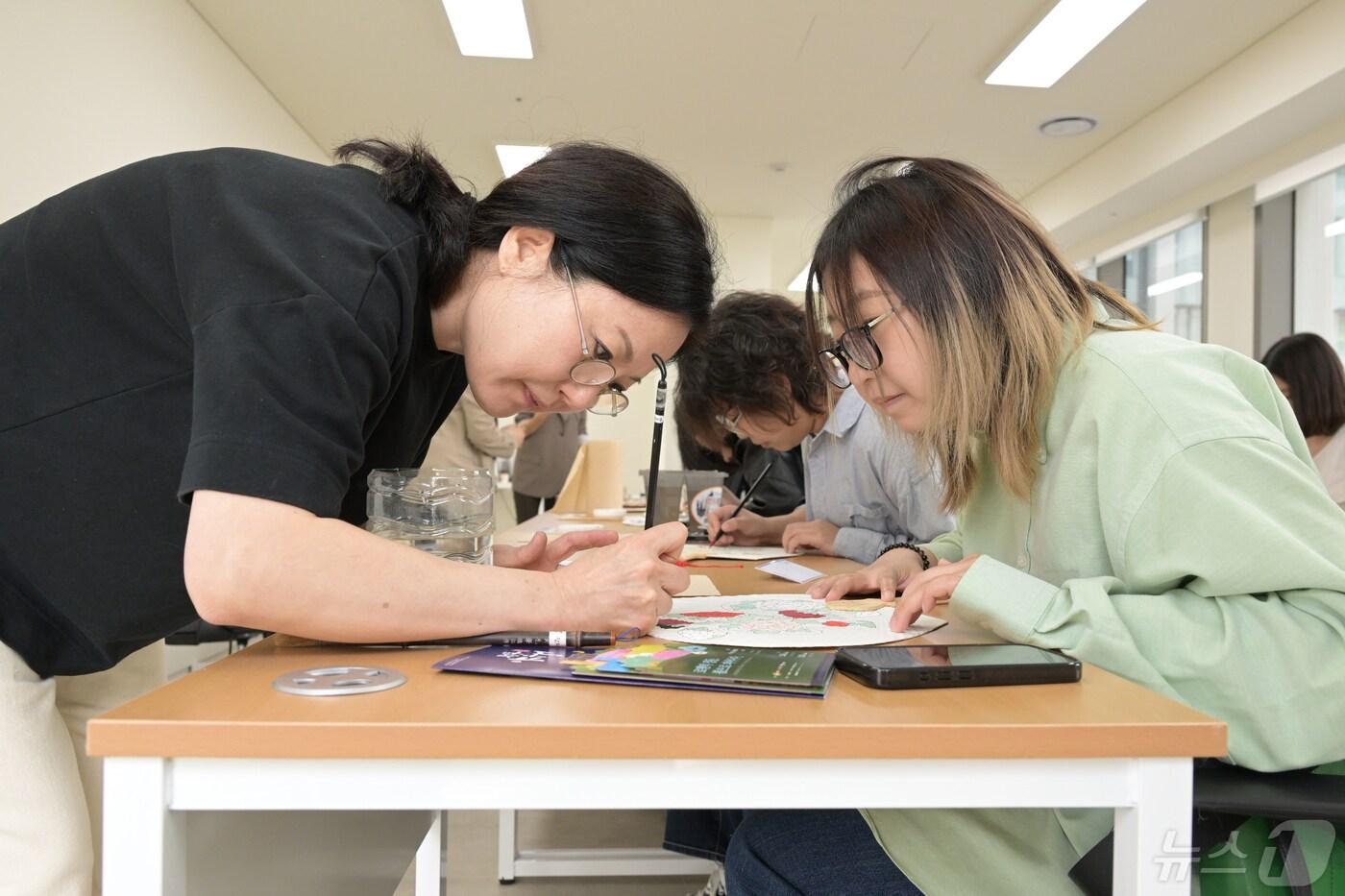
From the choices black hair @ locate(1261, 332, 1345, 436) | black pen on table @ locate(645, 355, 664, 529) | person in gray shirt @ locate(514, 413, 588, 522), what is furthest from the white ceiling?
black pen on table @ locate(645, 355, 664, 529)

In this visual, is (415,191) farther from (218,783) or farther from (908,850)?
(908,850)

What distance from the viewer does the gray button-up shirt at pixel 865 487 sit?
2082 mm

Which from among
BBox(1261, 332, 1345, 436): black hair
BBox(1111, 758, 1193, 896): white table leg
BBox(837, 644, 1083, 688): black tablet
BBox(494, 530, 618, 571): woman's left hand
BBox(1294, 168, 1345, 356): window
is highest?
BBox(1294, 168, 1345, 356): window

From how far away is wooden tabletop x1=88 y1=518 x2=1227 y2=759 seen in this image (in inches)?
25.3

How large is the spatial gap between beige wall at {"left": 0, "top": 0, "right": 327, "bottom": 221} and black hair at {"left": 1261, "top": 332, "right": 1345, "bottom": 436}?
189 inches

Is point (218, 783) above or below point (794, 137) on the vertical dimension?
below

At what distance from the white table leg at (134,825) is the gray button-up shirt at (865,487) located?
1.56 m

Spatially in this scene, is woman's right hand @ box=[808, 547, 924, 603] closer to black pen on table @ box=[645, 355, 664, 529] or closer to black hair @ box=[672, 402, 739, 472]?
black pen on table @ box=[645, 355, 664, 529]

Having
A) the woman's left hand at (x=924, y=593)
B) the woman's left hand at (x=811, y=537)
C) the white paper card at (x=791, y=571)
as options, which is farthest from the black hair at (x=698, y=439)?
the woman's left hand at (x=924, y=593)

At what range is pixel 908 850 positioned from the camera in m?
0.95

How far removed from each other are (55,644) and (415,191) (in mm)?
602

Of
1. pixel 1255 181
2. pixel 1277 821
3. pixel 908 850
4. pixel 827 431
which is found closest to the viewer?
pixel 1277 821

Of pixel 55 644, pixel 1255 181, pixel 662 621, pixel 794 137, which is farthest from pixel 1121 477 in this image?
pixel 1255 181

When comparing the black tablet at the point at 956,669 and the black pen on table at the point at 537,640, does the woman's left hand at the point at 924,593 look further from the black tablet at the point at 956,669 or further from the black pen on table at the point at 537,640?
the black pen on table at the point at 537,640
